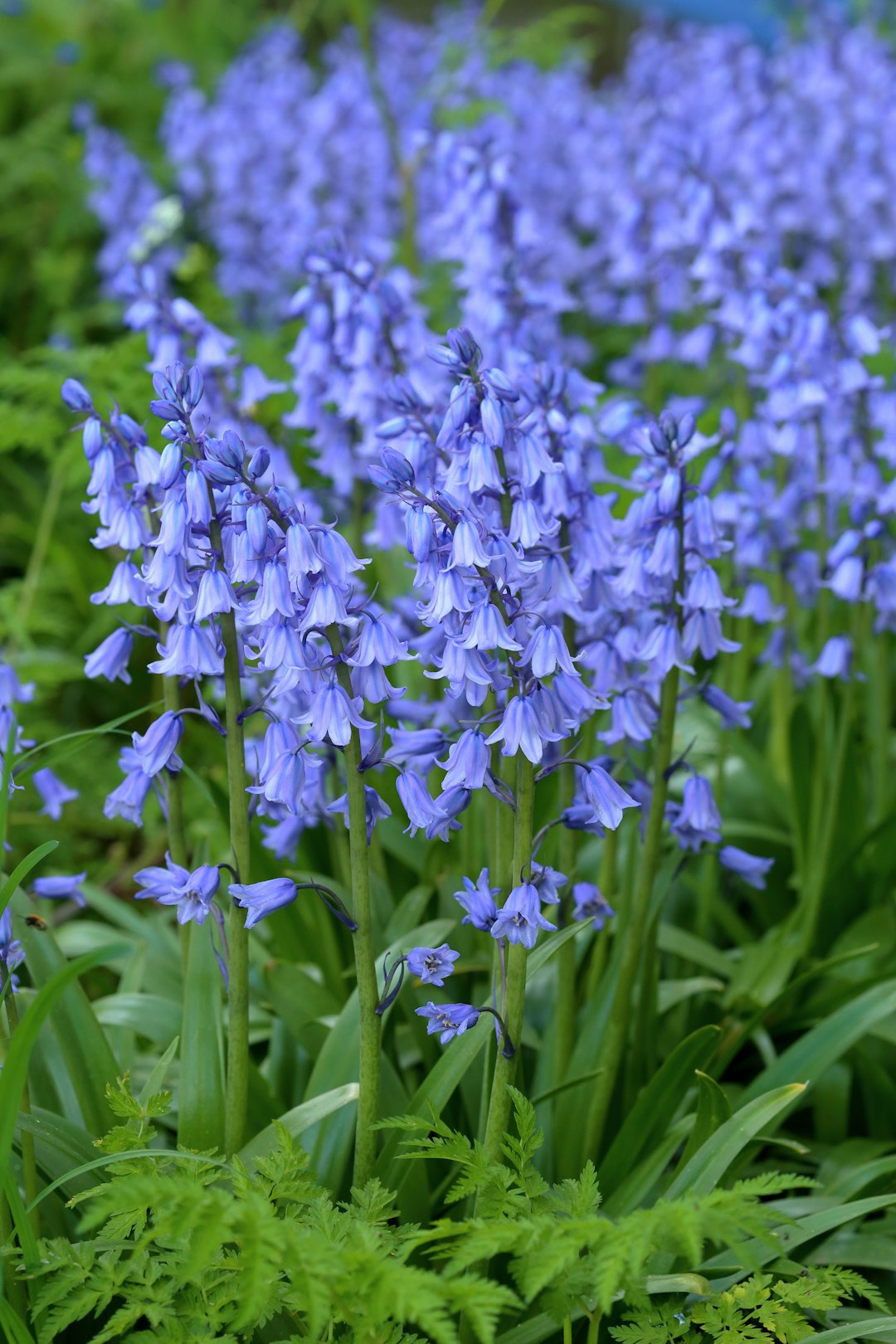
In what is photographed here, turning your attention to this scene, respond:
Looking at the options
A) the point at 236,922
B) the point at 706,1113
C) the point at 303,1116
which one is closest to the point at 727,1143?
the point at 706,1113

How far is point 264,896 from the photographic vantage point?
215 cm

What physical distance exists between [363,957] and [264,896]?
22cm

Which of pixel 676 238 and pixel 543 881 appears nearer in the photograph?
pixel 543 881

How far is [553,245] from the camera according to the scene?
6.92 m

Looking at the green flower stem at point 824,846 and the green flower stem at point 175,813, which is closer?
the green flower stem at point 175,813

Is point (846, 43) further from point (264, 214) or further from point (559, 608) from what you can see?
point (559, 608)

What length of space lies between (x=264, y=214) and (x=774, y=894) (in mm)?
5103

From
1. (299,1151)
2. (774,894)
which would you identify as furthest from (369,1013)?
(774,894)

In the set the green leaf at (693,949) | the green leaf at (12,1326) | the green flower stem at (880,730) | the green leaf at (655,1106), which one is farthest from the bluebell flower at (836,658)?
the green leaf at (12,1326)

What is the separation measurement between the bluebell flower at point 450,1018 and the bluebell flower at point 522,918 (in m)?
0.16

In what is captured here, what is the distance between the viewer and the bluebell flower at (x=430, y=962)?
7.16ft

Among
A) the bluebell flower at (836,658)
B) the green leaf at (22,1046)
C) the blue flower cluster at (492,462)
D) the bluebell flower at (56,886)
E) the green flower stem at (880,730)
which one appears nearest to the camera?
the green leaf at (22,1046)

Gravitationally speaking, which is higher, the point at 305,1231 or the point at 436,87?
the point at 436,87

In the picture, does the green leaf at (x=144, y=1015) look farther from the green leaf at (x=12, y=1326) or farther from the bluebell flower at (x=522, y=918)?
the bluebell flower at (x=522, y=918)
